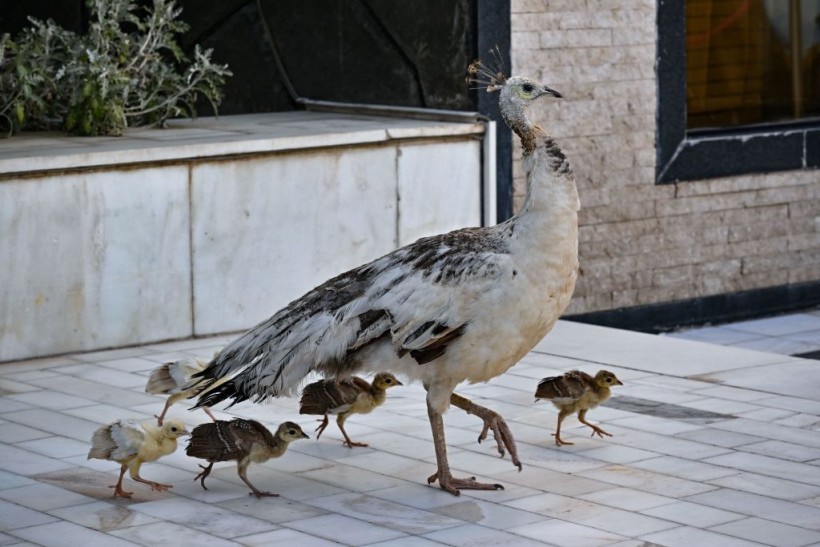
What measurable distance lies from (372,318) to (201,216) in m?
3.43

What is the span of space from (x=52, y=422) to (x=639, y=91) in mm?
5138

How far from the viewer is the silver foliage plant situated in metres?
10.5

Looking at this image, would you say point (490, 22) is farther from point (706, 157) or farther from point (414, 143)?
point (706, 157)

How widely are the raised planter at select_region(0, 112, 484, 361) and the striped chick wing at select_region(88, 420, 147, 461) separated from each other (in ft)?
9.51

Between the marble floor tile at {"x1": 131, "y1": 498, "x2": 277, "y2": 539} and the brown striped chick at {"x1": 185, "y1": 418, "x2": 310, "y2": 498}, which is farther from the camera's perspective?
the brown striped chick at {"x1": 185, "y1": 418, "x2": 310, "y2": 498}

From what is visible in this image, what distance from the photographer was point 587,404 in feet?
24.6

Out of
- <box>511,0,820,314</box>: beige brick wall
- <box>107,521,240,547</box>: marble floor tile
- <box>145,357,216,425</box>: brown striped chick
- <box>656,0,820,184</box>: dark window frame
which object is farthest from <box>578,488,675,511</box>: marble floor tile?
<box>656,0,820,184</box>: dark window frame

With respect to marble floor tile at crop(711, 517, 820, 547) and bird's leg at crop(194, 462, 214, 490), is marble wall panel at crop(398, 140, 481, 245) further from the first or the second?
marble floor tile at crop(711, 517, 820, 547)

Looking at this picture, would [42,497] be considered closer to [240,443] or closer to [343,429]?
[240,443]

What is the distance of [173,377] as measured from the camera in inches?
303

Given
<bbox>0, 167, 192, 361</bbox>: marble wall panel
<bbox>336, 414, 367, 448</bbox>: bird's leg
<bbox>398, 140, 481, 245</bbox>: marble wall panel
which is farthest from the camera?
<bbox>398, 140, 481, 245</bbox>: marble wall panel

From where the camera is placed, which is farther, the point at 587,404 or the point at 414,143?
the point at 414,143

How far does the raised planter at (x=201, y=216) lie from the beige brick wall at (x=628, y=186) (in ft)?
2.47

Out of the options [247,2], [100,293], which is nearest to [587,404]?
[100,293]
